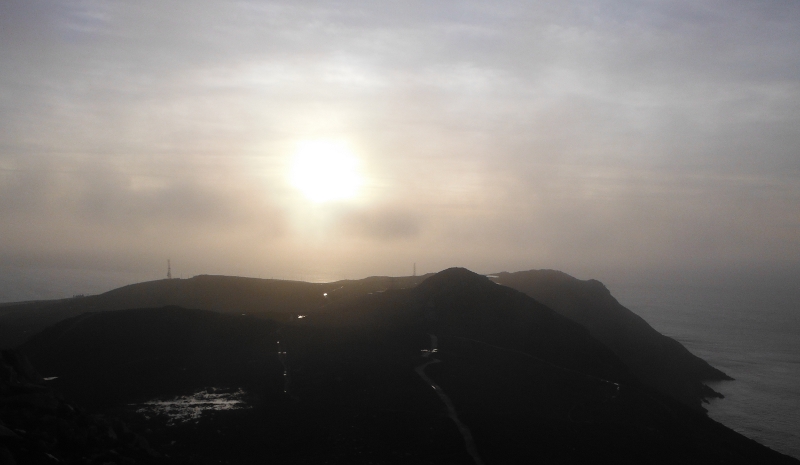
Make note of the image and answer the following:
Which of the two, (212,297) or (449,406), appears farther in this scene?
(212,297)

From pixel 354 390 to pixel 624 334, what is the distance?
185ft

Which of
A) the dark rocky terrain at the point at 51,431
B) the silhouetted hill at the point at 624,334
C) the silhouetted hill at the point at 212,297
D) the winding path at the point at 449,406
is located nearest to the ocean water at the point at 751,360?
the silhouetted hill at the point at 624,334

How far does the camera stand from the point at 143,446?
766 inches

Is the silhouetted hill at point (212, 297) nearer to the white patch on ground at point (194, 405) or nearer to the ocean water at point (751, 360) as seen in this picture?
the white patch on ground at point (194, 405)

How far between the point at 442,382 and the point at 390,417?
7.28m

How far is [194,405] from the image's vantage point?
96.7ft

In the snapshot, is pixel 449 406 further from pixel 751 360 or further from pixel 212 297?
pixel 751 360

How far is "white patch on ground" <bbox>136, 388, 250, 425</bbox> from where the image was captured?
2745 cm

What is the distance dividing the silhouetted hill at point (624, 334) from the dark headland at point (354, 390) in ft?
17.4

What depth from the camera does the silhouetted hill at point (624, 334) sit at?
227ft

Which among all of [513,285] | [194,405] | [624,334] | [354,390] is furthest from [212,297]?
[624,334]

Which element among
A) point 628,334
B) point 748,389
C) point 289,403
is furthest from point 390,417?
point 748,389

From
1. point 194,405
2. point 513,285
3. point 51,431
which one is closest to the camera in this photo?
point 51,431

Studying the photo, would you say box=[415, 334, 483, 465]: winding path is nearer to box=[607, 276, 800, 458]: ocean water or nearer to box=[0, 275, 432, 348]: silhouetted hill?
box=[0, 275, 432, 348]: silhouetted hill
